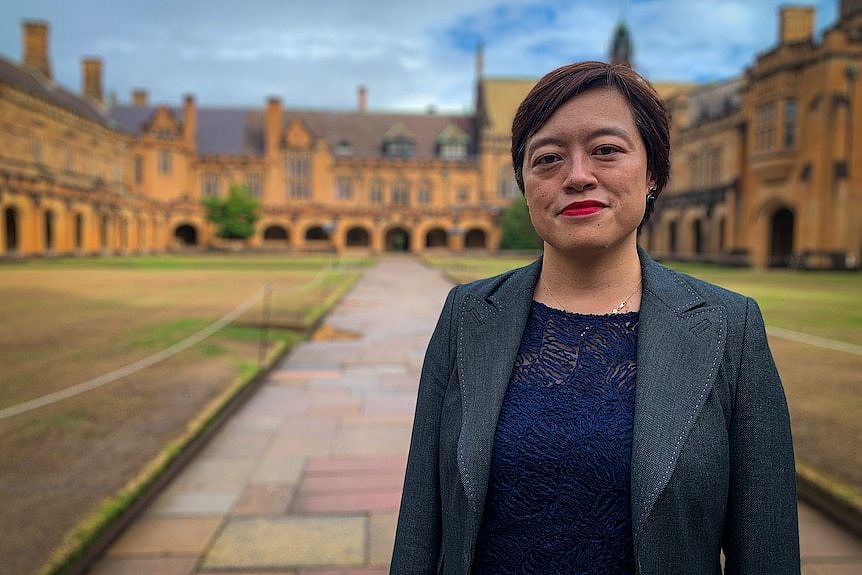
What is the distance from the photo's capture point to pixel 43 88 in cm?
4506

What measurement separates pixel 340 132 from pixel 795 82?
43110 mm

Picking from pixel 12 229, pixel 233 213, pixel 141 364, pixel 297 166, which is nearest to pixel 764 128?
pixel 141 364

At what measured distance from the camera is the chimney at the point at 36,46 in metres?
46.7

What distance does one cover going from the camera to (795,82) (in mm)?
28953

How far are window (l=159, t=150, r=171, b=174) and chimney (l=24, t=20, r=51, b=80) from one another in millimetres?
10412

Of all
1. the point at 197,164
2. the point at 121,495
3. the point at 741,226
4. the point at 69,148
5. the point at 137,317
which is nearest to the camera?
the point at 121,495

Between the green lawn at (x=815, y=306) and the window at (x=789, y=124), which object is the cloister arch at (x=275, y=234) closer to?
the green lawn at (x=815, y=306)

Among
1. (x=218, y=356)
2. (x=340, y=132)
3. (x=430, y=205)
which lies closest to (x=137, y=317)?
(x=218, y=356)

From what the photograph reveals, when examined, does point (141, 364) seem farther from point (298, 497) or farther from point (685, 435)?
point (685, 435)

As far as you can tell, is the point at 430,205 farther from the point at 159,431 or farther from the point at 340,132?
the point at 159,431

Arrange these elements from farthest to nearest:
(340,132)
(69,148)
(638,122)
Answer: (340,132)
(69,148)
(638,122)

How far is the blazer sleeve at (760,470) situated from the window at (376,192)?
194ft

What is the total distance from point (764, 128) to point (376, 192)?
1434 inches

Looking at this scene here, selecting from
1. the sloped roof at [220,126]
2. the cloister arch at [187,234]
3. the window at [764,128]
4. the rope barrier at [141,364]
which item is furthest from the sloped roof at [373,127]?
the rope barrier at [141,364]
